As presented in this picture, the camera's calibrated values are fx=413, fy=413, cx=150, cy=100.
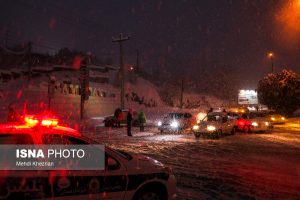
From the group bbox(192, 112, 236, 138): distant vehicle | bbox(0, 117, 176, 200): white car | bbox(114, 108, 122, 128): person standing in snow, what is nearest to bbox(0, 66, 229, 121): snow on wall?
bbox(114, 108, 122, 128): person standing in snow

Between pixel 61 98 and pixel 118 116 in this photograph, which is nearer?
pixel 118 116

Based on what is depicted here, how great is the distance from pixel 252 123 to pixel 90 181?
24.7 metres

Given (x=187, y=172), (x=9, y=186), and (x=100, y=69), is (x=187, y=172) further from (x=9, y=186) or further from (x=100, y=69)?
(x=100, y=69)

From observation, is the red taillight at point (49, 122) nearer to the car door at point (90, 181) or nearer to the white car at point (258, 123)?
the car door at point (90, 181)

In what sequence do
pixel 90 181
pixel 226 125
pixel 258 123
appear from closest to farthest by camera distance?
pixel 90 181 < pixel 226 125 < pixel 258 123

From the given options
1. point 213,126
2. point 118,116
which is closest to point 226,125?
point 213,126

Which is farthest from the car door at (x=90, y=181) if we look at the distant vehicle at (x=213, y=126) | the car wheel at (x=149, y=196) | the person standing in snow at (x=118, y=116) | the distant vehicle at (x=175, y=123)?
the person standing in snow at (x=118, y=116)

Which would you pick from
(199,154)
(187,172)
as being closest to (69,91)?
(199,154)

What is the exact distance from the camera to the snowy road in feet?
31.9

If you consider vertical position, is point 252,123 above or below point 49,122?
above

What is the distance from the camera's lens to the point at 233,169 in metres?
13.2

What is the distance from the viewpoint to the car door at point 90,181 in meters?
6.01

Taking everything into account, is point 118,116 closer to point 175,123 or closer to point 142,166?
point 175,123

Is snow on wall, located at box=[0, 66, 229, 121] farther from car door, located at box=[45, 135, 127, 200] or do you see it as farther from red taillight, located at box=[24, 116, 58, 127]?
car door, located at box=[45, 135, 127, 200]
